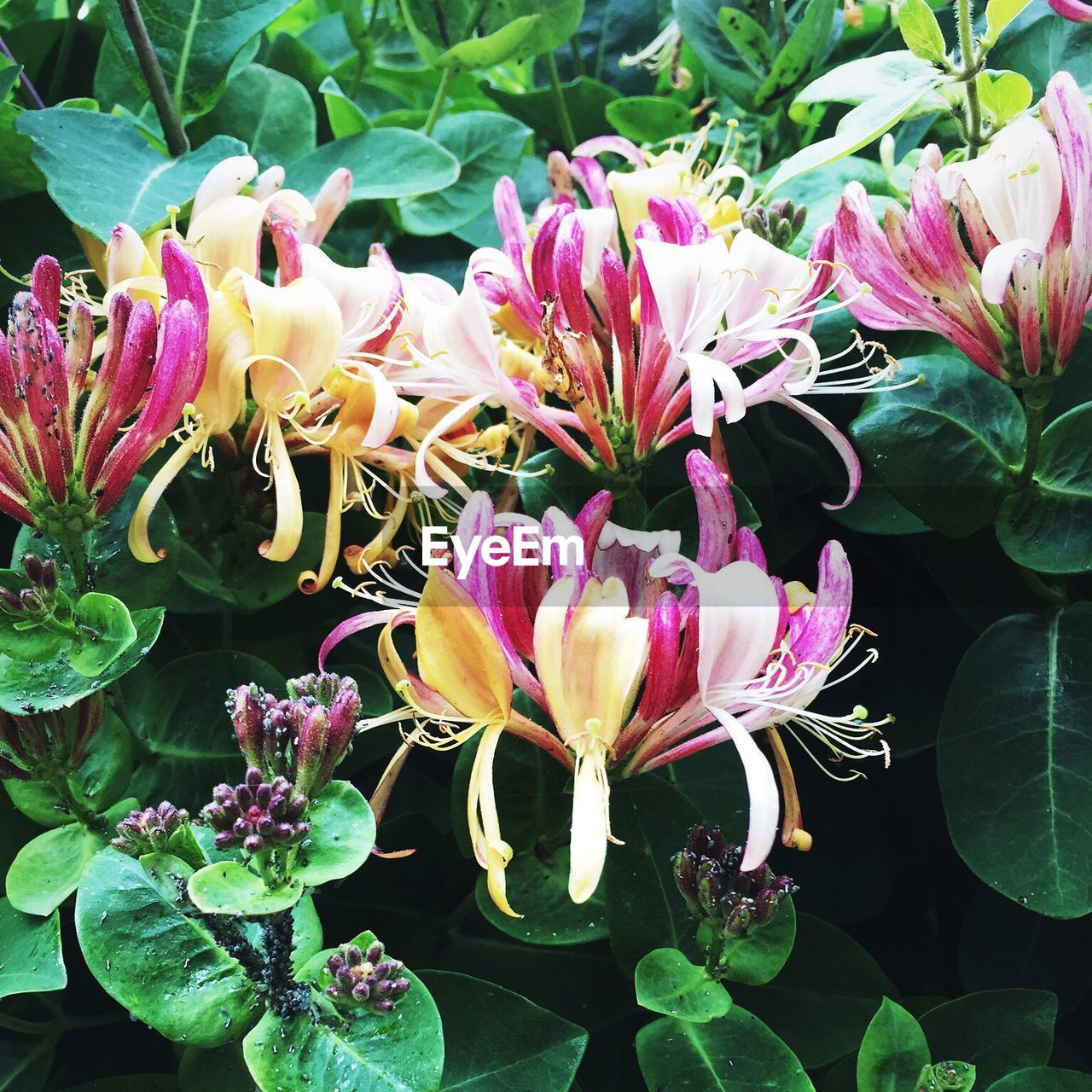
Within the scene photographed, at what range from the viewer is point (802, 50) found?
80 cm

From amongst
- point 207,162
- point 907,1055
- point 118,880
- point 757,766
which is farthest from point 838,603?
point 207,162

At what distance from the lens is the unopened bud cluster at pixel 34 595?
0.48 meters

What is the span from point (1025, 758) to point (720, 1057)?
0.22 m

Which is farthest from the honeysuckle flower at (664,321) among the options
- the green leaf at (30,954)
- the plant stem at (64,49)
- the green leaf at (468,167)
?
the plant stem at (64,49)

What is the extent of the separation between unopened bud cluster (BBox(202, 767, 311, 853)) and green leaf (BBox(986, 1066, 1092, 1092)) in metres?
0.34

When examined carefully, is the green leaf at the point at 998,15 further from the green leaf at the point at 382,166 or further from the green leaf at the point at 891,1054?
the green leaf at the point at 891,1054

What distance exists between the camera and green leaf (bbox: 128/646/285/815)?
56cm

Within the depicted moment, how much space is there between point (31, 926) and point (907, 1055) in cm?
40

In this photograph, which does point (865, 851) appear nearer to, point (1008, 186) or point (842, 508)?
point (842, 508)

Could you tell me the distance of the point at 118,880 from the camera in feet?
1.43

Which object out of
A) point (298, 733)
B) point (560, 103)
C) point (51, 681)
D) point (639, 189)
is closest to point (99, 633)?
point (51, 681)

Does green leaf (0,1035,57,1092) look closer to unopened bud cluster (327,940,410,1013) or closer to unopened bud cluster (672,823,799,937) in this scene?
unopened bud cluster (327,940,410,1013)

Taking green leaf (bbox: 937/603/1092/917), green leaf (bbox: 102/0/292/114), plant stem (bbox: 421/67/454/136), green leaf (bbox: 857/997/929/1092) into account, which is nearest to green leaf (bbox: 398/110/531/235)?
plant stem (bbox: 421/67/454/136)

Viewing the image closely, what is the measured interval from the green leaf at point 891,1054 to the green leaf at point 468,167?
573mm
